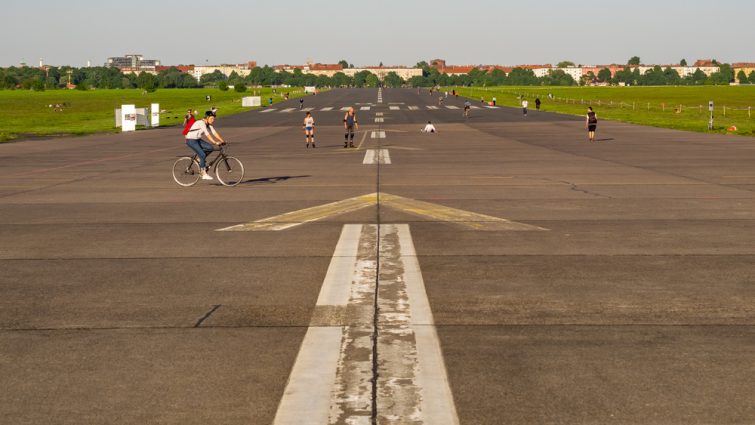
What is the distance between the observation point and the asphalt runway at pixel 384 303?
6.16m

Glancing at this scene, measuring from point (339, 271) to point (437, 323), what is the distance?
2.72m

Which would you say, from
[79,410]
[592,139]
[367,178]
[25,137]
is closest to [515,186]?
[367,178]

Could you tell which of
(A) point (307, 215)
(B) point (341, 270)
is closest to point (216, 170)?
(A) point (307, 215)

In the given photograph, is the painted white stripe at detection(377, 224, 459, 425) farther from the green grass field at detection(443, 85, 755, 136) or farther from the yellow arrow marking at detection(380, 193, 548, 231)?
the green grass field at detection(443, 85, 755, 136)

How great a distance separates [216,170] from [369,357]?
1529 centimetres

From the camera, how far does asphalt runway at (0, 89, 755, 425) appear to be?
616 centimetres

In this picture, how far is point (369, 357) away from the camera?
7184 mm

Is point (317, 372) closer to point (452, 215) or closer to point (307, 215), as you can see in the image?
point (452, 215)

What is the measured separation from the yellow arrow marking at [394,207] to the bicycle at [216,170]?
4530 mm

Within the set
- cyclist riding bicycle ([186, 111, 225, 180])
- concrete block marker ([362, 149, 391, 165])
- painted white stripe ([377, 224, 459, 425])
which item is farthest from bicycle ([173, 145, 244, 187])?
painted white stripe ([377, 224, 459, 425])

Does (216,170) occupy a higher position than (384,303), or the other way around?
(216,170)

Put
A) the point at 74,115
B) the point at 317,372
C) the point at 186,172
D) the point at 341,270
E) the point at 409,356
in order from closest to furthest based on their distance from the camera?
the point at 317,372, the point at 409,356, the point at 341,270, the point at 186,172, the point at 74,115

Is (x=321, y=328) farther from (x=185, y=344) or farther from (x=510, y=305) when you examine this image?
(x=510, y=305)

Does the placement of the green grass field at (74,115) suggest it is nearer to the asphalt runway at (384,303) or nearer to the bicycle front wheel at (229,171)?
the bicycle front wheel at (229,171)
